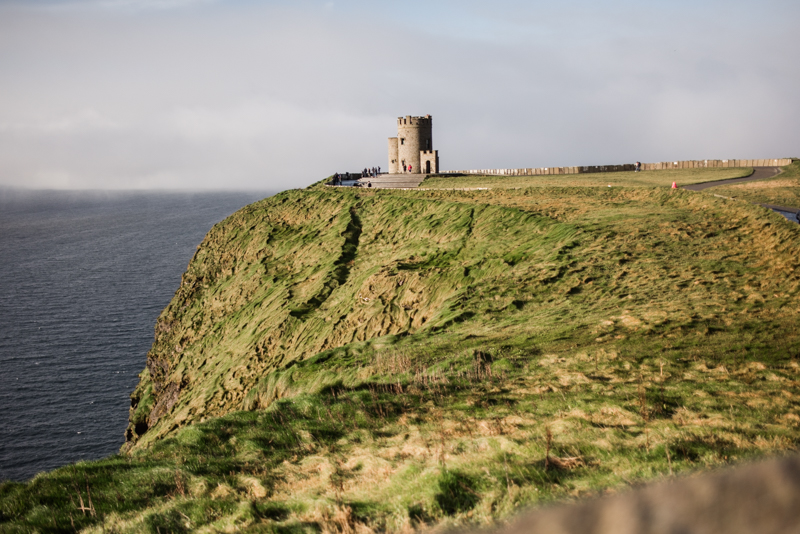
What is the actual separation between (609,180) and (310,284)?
30.5m

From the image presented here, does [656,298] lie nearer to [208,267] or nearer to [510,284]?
[510,284]

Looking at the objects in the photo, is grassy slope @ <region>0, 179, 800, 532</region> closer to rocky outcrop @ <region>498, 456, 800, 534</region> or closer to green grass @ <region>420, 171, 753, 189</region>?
rocky outcrop @ <region>498, 456, 800, 534</region>

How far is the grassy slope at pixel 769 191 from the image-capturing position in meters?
31.4

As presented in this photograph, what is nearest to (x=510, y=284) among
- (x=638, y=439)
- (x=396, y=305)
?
(x=396, y=305)

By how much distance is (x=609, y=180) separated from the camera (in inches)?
1996

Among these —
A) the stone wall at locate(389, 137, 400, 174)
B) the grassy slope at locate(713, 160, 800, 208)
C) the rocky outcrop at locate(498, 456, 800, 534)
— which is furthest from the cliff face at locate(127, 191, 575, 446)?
the stone wall at locate(389, 137, 400, 174)

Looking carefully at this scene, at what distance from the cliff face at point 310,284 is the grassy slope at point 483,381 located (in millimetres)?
200

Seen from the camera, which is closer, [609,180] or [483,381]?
[483,381]

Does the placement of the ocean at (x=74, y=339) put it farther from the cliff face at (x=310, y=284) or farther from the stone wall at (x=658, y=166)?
the stone wall at (x=658, y=166)

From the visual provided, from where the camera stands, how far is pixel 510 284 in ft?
71.3

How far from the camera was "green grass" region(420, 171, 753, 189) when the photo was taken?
46531mm

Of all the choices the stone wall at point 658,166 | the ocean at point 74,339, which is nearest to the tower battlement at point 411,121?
the stone wall at point 658,166

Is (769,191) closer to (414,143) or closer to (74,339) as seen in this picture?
(414,143)

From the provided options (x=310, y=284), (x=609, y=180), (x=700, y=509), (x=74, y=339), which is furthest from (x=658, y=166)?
(x=700, y=509)
